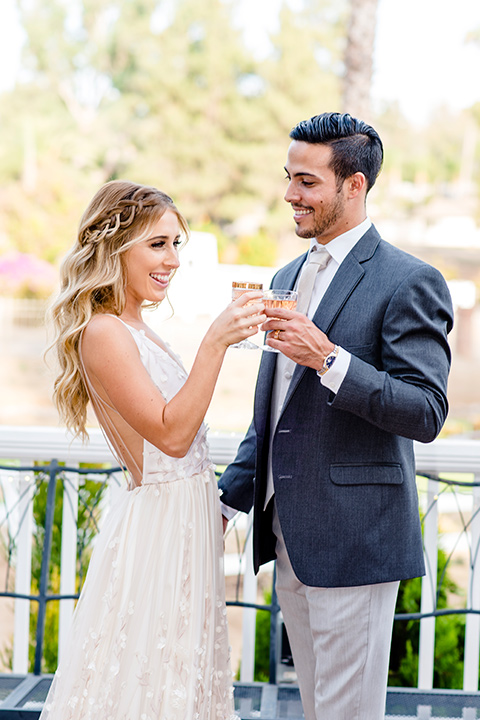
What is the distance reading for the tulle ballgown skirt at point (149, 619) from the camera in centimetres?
190

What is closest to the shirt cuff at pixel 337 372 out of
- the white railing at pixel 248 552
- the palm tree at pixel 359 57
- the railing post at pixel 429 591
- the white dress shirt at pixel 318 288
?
the white dress shirt at pixel 318 288

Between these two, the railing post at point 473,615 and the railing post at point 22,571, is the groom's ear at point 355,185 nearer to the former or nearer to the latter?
the railing post at point 473,615

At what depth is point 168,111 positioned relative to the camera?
1841 cm

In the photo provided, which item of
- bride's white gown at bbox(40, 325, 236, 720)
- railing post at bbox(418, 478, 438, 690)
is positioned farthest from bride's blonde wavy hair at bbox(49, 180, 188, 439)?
railing post at bbox(418, 478, 438, 690)

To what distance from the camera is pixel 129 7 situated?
1931 cm

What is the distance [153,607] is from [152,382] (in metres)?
0.58

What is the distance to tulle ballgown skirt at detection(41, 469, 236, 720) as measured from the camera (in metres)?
1.90

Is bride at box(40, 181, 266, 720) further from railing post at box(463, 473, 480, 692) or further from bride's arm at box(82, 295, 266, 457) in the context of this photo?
railing post at box(463, 473, 480, 692)

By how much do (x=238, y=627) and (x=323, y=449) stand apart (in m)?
4.08

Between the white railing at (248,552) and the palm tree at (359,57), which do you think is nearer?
the white railing at (248,552)

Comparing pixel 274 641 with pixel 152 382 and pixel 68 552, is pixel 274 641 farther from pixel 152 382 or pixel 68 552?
pixel 152 382

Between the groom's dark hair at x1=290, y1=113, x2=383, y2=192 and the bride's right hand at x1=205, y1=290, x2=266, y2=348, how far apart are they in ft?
1.51

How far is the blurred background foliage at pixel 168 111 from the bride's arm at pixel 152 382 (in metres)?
15.0

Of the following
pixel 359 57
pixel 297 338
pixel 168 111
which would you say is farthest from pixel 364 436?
pixel 168 111
